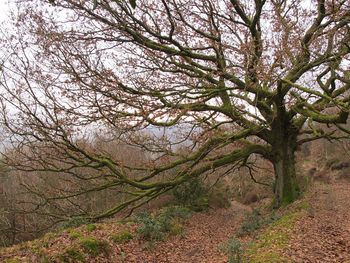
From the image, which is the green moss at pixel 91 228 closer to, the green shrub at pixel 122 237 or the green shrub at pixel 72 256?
the green shrub at pixel 122 237

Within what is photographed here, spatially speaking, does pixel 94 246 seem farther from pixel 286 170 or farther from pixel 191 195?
pixel 191 195

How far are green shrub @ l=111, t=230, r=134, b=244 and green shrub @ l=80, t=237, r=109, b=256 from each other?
1.28 meters

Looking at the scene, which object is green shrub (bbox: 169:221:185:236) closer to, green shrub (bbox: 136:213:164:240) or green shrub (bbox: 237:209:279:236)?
green shrub (bbox: 136:213:164:240)

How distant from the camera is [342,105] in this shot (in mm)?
9734

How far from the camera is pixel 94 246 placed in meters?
9.68

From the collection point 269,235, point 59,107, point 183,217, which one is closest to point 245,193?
point 183,217

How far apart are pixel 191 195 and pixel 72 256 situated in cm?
1223

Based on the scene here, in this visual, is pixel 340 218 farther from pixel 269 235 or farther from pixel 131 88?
pixel 131 88

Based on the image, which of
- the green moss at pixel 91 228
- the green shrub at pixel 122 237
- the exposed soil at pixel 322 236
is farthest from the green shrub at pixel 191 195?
the green moss at pixel 91 228

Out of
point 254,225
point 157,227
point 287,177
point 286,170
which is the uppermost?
point 286,170

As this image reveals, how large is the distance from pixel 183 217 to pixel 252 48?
29.7 feet

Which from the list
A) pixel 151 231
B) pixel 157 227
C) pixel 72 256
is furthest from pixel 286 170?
pixel 72 256

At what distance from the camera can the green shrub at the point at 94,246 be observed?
941 cm

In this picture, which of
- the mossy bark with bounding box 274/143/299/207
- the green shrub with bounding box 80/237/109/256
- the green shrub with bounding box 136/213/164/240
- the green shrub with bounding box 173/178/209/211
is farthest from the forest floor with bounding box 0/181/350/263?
the green shrub with bounding box 173/178/209/211
